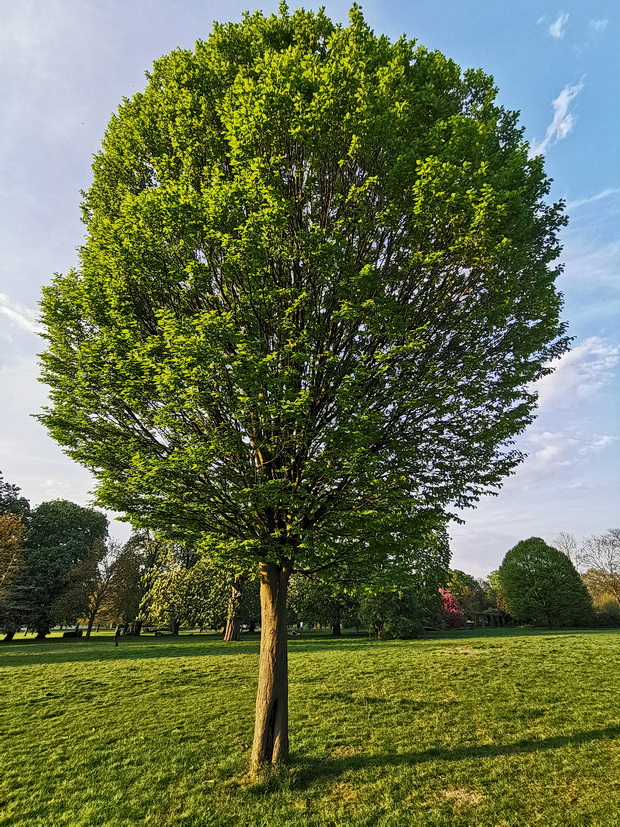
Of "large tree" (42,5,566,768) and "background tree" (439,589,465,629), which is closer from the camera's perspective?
"large tree" (42,5,566,768)

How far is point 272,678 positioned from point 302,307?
8340mm

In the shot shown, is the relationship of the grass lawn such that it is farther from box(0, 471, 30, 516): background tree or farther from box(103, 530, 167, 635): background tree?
box(0, 471, 30, 516): background tree

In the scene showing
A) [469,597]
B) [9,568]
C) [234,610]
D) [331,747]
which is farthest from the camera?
[469,597]

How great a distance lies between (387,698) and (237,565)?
295 inches

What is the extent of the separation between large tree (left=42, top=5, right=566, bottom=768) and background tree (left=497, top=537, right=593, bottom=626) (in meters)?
43.8

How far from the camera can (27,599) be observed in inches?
1581

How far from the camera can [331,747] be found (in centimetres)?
927

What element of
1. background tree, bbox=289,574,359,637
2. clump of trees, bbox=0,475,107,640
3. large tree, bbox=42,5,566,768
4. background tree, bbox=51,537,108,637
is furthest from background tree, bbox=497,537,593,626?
clump of trees, bbox=0,475,107,640

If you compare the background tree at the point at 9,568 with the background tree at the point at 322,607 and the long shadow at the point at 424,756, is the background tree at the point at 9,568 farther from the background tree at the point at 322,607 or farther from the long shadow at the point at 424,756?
the long shadow at the point at 424,756

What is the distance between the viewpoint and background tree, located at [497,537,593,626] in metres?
42.6

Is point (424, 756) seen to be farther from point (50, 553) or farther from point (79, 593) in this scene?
point (50, 553)

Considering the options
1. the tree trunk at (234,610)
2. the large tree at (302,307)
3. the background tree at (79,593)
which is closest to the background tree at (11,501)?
the background tree at (79,593)

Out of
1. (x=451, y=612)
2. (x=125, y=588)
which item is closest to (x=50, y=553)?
(x=125, y=588)

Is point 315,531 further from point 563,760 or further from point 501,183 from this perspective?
point 501,183
